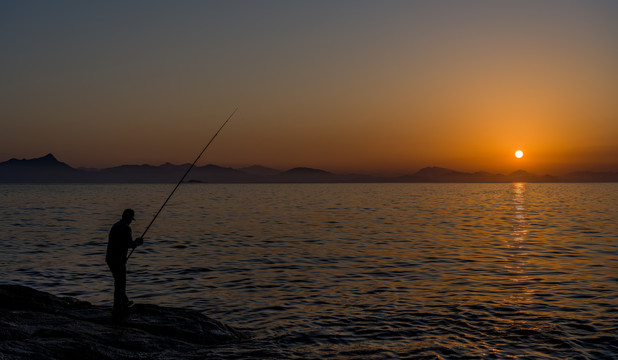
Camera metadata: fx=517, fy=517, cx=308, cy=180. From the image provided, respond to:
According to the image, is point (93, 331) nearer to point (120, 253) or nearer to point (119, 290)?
point (119, 290)

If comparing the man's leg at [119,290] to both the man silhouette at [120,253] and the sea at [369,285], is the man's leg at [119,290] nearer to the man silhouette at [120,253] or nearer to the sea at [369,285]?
the man silhouette at [120,253]

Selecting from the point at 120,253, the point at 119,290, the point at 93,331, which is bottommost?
the point at 93,331

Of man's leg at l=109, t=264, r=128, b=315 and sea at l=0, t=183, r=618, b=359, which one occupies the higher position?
man's leg at l=109, t=264, r=128, b=315

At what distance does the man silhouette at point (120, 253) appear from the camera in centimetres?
1034

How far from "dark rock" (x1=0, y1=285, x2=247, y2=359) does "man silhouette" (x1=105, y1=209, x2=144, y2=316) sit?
318 millimetres

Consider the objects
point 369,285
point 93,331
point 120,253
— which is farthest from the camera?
point 369,285

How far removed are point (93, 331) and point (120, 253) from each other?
1.80 metres

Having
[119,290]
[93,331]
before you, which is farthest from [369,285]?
[93,331]

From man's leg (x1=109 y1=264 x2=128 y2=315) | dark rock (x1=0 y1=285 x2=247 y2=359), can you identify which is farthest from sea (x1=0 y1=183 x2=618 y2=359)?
man's leg (x1=109 y1=264 x2=128 y2=315)

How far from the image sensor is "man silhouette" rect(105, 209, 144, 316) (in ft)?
33.9

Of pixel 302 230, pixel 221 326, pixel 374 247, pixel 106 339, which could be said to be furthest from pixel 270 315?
pixel 302 230

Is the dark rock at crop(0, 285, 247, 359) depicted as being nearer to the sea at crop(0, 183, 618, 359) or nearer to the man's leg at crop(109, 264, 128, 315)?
the man's leg at crop(109, 264, 128, 315)

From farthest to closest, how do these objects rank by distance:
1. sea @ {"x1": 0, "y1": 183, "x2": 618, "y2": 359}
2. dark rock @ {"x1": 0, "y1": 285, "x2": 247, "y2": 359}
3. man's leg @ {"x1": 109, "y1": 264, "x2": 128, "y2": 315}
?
1. sea @ {"x1": 0, "y1": 183, "x2": 618, "y2": 359}
2. man's leg @ {"x1": 109, "y1": 264, "x2": 128, "y2": 315}
3. dark rock @ {"x1": 0, "y1": 285, "x2": 247, "y2": 359}

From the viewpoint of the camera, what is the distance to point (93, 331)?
919 centimetres
